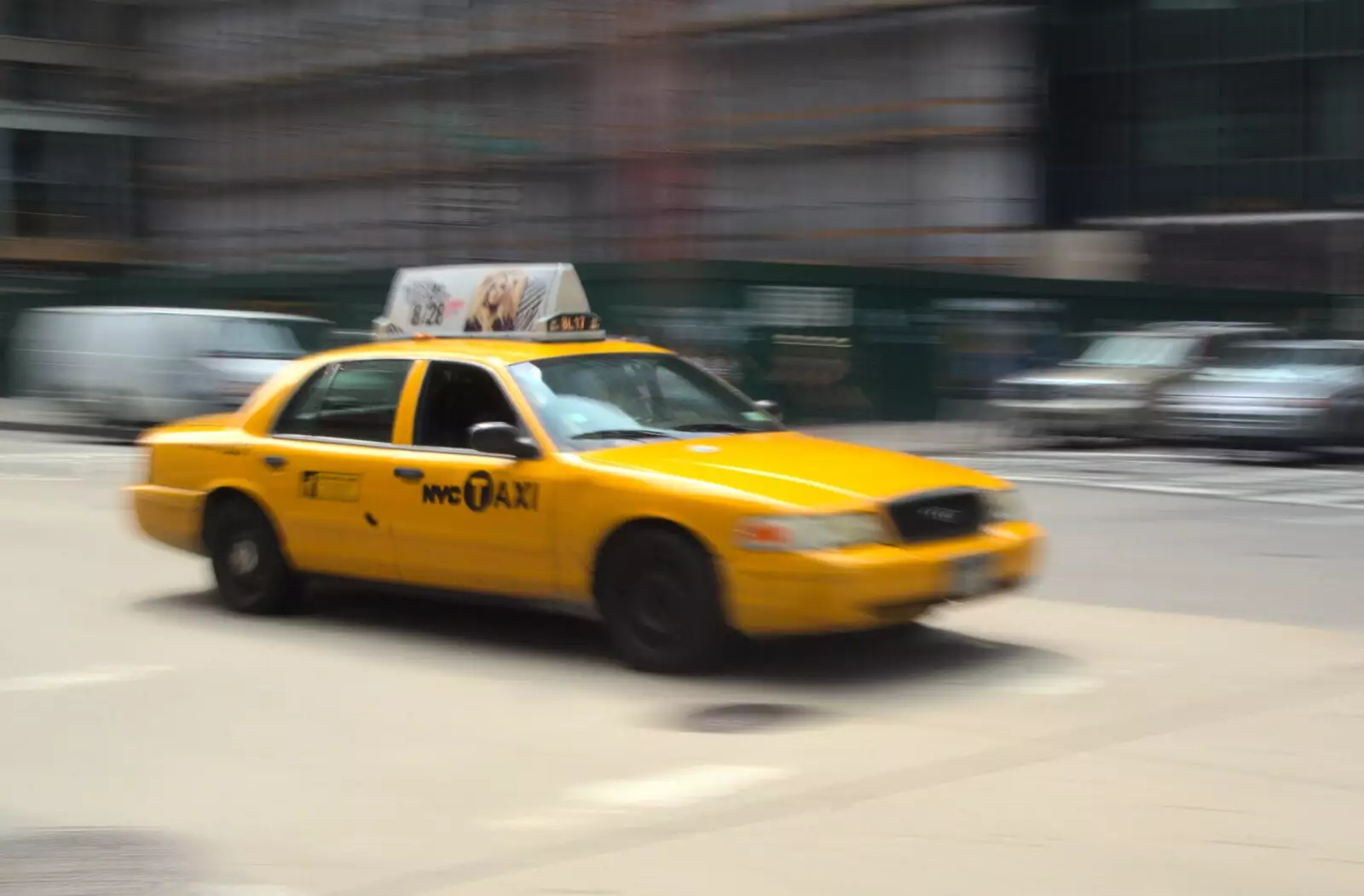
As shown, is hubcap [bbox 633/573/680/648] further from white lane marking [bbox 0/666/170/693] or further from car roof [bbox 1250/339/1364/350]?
car roof [bbox 1250/339/1364/350]

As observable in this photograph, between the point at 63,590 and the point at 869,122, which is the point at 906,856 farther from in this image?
the point at 869,122

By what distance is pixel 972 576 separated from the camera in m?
7.85

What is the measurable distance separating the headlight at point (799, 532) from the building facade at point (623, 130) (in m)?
33.3

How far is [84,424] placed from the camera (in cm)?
2744

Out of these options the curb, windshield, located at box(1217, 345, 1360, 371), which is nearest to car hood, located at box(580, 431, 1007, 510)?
windshield, located at box(1217, 345, 1360, 371)

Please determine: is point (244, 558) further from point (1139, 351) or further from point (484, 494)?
point (1139, 351)

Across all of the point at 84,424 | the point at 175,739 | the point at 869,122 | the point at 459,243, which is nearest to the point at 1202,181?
the point at 869,122

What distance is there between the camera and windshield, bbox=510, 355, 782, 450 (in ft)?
27.3

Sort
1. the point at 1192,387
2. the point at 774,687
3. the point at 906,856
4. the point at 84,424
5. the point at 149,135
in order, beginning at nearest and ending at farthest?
1. the point at 906,856
2. the point at 774,687
3. the point at 1192,387
4. the point at 84,424
5. the point at 149,135

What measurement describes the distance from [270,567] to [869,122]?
3338 cm

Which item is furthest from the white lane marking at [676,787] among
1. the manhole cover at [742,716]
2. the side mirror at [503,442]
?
the side mirror at [503,442]

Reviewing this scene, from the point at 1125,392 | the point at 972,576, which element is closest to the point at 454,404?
the point at 972,576

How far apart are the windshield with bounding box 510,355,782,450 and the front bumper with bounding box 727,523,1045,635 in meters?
1.13

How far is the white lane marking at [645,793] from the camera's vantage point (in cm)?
565
